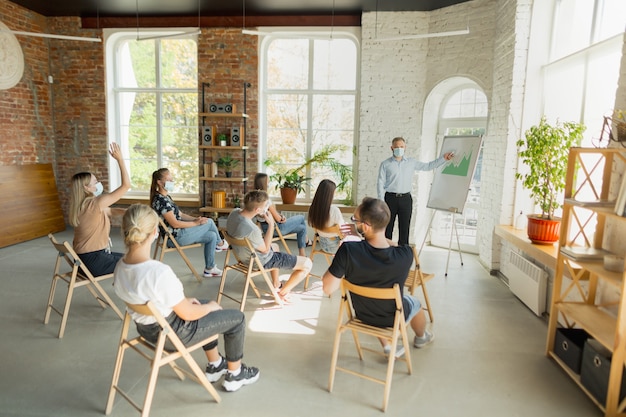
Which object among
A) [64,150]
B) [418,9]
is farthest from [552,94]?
[64,150]

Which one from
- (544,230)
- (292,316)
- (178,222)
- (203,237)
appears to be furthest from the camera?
(203,237)

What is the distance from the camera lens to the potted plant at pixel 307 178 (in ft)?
24.8

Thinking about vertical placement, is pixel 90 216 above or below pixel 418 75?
below

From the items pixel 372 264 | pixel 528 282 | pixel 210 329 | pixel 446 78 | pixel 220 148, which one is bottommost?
pixel 528 282

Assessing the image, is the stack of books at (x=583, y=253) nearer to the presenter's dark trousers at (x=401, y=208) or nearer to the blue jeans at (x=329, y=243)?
the blue jeans at (x=329, y=243)

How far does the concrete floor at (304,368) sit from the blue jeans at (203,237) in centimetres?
73

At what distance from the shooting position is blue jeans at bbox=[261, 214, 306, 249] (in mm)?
5715

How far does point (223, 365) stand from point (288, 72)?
6.00 meters

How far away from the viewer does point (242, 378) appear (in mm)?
2986

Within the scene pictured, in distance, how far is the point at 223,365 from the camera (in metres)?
3.07

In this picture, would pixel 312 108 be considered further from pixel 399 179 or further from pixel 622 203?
pixel 622 203

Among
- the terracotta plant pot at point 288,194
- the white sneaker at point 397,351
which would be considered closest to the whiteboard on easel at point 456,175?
the terracotta plant pot at point 288,194

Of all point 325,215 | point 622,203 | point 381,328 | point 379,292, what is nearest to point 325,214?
point 325,215

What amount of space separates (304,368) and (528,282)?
104 inches
